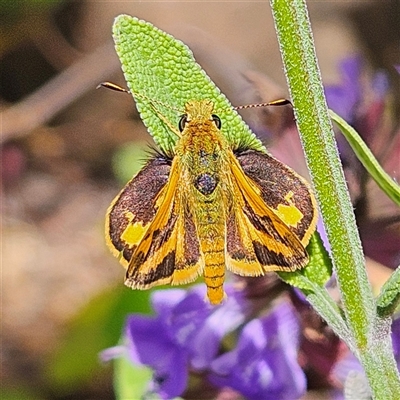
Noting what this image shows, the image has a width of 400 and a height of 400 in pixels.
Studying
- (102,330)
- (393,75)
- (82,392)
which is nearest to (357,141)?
(102,330)

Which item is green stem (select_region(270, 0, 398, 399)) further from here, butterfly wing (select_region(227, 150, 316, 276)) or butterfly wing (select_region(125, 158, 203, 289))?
butterfly wing (select_region(125, 158, 203, 289))

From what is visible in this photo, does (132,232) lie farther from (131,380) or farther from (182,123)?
(131,380)

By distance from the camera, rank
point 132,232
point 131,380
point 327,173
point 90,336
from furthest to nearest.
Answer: point 90,336 < point 131,380 < point 132,232 < point 327,173

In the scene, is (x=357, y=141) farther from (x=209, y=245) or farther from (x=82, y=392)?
(x=82, y=392)

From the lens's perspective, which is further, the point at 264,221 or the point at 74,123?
the point at 74,123

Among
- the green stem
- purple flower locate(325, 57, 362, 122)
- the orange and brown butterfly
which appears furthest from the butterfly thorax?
purple flower locate(325, 57, 362, 122)

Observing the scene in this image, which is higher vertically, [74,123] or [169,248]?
[74,123]

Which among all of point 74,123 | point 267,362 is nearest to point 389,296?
point 267,362
